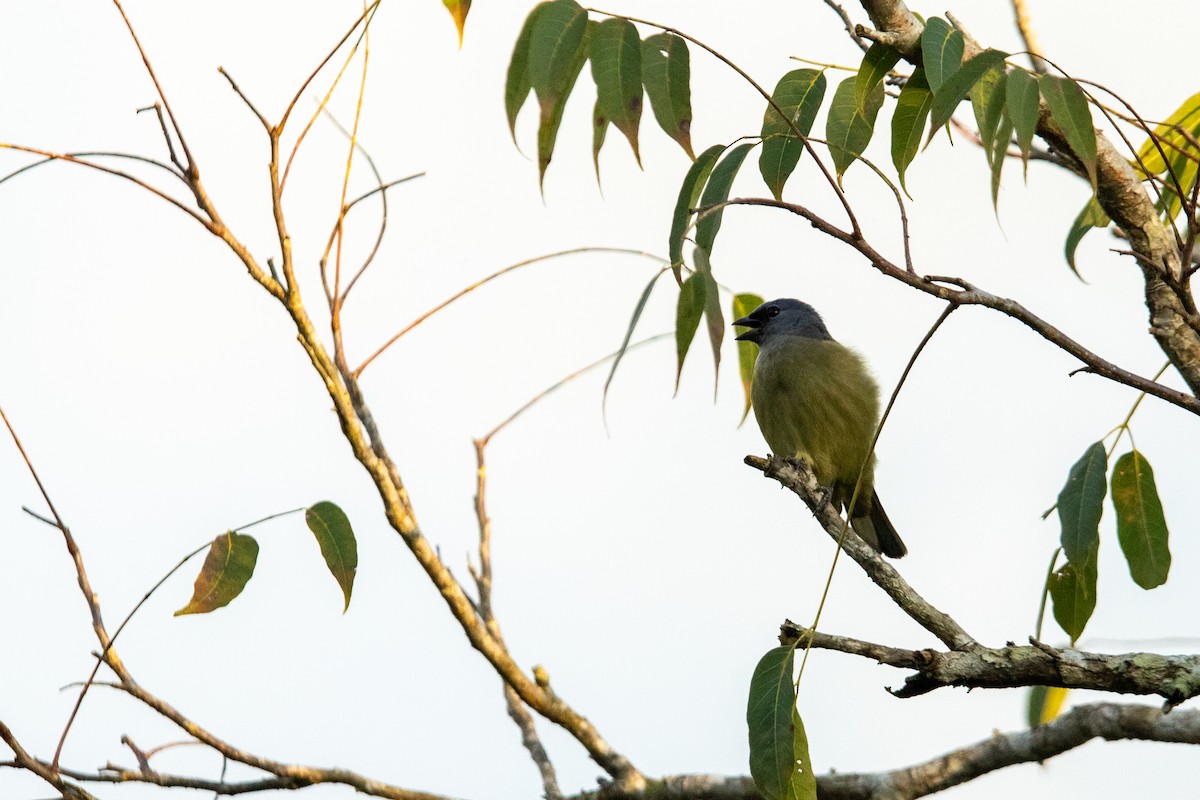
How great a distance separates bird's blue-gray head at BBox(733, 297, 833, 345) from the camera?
7199mm

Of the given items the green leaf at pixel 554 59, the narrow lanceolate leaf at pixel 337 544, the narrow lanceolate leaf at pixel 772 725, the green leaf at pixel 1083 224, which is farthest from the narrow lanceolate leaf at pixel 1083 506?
the narrow lanceolate leaf at pixel 337 544

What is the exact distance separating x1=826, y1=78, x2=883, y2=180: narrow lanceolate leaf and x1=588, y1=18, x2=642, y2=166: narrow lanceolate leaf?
2.11 ft

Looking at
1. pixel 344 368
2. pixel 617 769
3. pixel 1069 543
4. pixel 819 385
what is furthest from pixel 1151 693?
pixel 819 385

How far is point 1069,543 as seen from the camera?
134 inches

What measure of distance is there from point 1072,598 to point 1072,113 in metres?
1.70

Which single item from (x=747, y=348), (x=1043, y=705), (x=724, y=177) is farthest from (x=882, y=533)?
(x=724, y=177)

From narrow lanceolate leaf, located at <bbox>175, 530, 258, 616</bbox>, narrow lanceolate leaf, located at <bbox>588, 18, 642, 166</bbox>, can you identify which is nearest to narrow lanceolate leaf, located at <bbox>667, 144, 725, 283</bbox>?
narrow lanceolate leaf, located at <bbox>588, 18, 642, 166</bbox>

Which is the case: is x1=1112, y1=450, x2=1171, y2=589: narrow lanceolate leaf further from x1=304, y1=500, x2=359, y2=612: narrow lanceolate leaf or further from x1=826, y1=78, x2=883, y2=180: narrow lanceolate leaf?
x1=304, y1=500, x2=359, y2=612: narrow lanceolate leaf

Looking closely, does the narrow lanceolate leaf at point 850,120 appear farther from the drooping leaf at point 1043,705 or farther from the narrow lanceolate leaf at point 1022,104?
the drooping leaf at point 1043,705

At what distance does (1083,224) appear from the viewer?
4051mm

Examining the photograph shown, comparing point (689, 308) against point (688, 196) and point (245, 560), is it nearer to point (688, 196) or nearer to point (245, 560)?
point (688, 196)

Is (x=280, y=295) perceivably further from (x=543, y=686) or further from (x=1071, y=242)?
(x=1071, y=242)

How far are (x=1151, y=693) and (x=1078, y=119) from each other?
1.28 metres

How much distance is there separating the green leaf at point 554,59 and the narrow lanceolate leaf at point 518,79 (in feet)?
0.06
